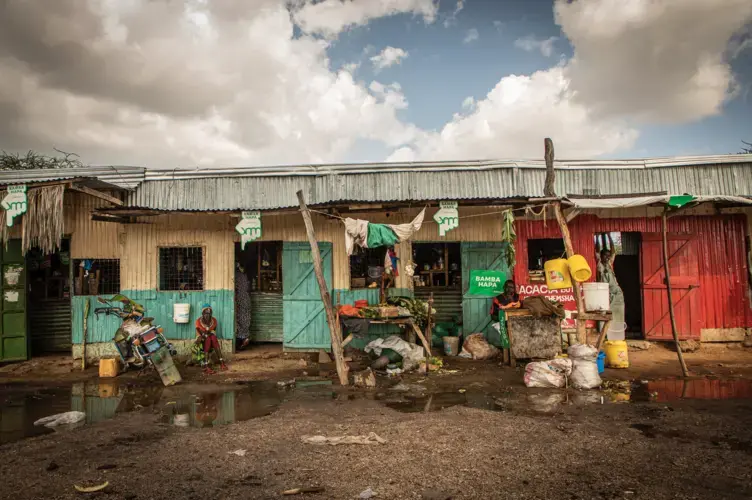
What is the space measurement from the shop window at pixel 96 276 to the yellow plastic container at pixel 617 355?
1127cm

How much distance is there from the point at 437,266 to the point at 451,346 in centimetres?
279

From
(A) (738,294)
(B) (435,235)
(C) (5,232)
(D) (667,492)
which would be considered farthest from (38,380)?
(A) (738,294)

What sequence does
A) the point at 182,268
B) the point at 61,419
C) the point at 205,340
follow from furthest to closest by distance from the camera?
the point at 182,268 → the point at 205,340 → the point at 61,419

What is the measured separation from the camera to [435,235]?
11.2m

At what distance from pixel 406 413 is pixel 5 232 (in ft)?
30.0

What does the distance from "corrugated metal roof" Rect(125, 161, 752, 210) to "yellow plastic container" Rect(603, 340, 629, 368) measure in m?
3.79

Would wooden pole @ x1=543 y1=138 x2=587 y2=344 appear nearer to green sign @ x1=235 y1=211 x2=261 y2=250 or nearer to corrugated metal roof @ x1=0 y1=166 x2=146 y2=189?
green sign @ x1=235 y1=211 x2=261 y2=250

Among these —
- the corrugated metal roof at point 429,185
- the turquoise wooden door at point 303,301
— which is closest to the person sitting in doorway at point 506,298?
the corrugated metal roof at point 429,185

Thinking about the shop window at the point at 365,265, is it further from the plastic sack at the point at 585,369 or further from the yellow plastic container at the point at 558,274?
the plastic sack at the point at 585,369

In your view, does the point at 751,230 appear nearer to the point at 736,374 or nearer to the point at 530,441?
the point at 736,374

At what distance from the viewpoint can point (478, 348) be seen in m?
10.4

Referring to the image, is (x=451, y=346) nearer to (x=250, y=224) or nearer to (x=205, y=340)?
(x=250, y=224)

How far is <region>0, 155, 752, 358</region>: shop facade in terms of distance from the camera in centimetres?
1107

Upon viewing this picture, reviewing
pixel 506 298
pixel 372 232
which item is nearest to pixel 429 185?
pixel 372 232
